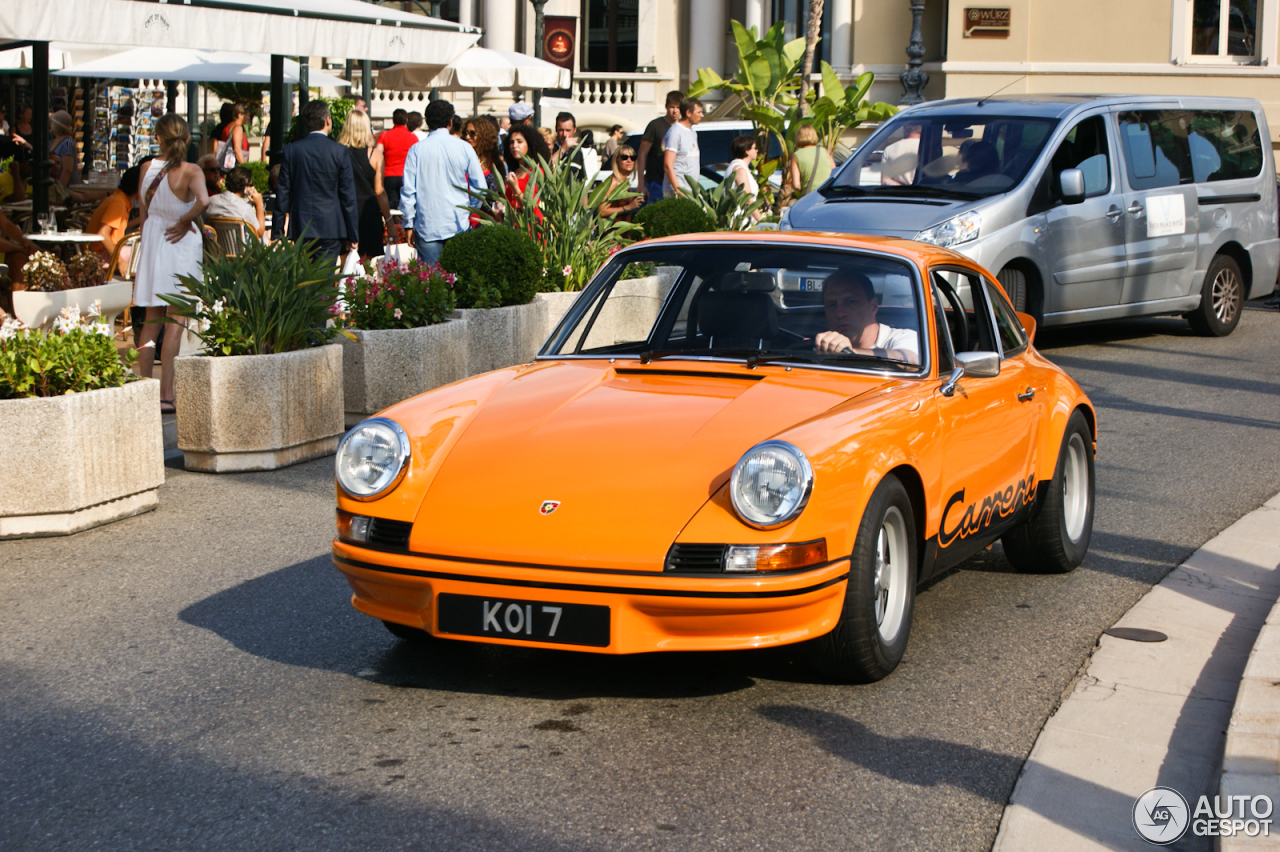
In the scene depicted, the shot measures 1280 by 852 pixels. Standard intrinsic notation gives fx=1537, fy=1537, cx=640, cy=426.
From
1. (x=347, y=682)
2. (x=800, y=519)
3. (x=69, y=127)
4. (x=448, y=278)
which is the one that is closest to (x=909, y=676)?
(x=800, y=519)

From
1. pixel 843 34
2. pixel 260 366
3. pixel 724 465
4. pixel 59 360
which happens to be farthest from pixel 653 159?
→ pixel 843 34

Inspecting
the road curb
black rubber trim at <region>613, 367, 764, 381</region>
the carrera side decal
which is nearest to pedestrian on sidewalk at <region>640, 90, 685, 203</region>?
the carrera side decal

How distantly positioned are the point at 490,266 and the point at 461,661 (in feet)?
20.7

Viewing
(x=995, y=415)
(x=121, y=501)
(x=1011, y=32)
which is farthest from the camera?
(x=1011, y=32)

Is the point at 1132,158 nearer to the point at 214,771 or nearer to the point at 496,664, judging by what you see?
the point at 496,664

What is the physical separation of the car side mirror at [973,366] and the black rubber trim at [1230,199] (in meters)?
9.99

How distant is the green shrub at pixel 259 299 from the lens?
28.2 feet

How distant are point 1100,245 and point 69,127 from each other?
14.5m

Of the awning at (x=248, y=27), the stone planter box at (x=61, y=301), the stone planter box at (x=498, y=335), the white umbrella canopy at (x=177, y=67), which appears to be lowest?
the stone planter box at (x=498, y=335)

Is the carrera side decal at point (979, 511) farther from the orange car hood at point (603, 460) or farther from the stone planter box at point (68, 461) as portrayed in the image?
the stone planter box at point (68, 461)

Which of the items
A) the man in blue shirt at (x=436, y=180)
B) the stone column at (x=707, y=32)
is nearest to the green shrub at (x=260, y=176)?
the man in blue shirt at (x=436, y=180)

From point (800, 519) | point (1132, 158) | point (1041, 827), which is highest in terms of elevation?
point (1132, 158)

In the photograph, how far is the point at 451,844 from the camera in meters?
3.65

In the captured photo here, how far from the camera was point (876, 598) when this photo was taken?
4836mm
